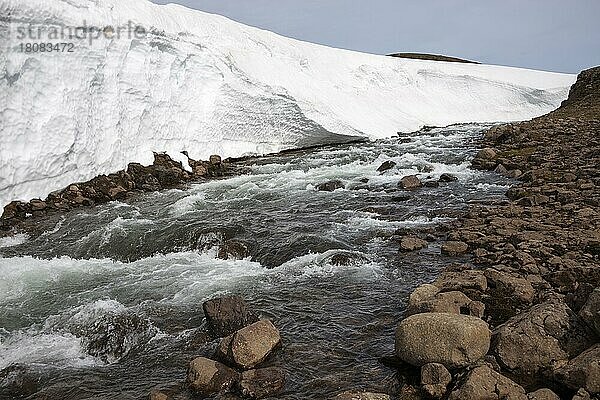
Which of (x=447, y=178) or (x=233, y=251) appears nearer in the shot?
(x=233, y=251)

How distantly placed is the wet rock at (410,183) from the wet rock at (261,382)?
23.5ft

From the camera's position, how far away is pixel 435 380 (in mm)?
3535

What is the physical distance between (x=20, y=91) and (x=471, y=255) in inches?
390

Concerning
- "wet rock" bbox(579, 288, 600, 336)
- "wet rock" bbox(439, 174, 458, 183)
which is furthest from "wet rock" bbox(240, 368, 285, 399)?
"wet rock" bbox(439, 174, 458, 183)

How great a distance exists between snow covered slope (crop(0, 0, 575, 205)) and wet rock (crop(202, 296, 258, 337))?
24.9 feet

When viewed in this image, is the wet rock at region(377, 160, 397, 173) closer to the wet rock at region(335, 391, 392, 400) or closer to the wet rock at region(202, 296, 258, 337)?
the wet rock at region(202, 296, 258, 337)

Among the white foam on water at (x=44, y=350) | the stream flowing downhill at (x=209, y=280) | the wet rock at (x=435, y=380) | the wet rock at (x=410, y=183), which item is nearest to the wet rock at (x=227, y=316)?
the stream flowing downhill at (x=209, y=280)

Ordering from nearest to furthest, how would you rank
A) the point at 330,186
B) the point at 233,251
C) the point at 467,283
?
the point at 467,283, the point at 233,251, the point at 330,186

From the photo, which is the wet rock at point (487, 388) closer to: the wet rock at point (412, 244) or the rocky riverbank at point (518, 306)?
the rocky riverbank at point (518, 306)

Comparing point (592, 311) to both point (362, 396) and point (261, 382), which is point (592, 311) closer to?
point (362, 396)

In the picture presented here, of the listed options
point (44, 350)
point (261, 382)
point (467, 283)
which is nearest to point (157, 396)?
point (261, 382)

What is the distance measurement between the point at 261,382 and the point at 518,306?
2.50 m

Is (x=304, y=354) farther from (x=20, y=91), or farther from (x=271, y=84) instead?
(x=271, y=84)

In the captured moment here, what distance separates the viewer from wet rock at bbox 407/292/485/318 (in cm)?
439
